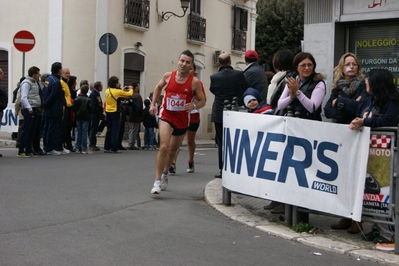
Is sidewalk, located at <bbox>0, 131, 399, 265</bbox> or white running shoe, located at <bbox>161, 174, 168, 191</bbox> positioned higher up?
white running shoe, located at <bbox>161, 174, 168, 191</bbox>

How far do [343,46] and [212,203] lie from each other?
3641 mm

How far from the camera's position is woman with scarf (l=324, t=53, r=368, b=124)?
6.64 meters

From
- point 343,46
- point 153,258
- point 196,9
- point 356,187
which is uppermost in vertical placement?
point 196,9

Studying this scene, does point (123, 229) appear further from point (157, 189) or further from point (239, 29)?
point (239, 29)

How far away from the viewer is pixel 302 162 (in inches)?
251

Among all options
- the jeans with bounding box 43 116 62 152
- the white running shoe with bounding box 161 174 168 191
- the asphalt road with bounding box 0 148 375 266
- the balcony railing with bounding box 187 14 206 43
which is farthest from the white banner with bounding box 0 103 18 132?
the white running shoe with bounding box 161 174 168 191

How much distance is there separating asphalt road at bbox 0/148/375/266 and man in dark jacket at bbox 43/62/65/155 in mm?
4010

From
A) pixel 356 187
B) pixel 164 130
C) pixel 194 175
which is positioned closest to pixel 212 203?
pixel 164 130

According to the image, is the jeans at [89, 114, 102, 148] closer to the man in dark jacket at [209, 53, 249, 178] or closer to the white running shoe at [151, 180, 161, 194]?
the man in dark jacket at [209, 53, 249, 178]

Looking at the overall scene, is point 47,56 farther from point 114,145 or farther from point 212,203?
point 212,203

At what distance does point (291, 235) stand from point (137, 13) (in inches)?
725

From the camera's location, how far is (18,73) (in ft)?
73.1

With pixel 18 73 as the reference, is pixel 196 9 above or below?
above

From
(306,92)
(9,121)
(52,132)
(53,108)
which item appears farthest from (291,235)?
(9,121)
